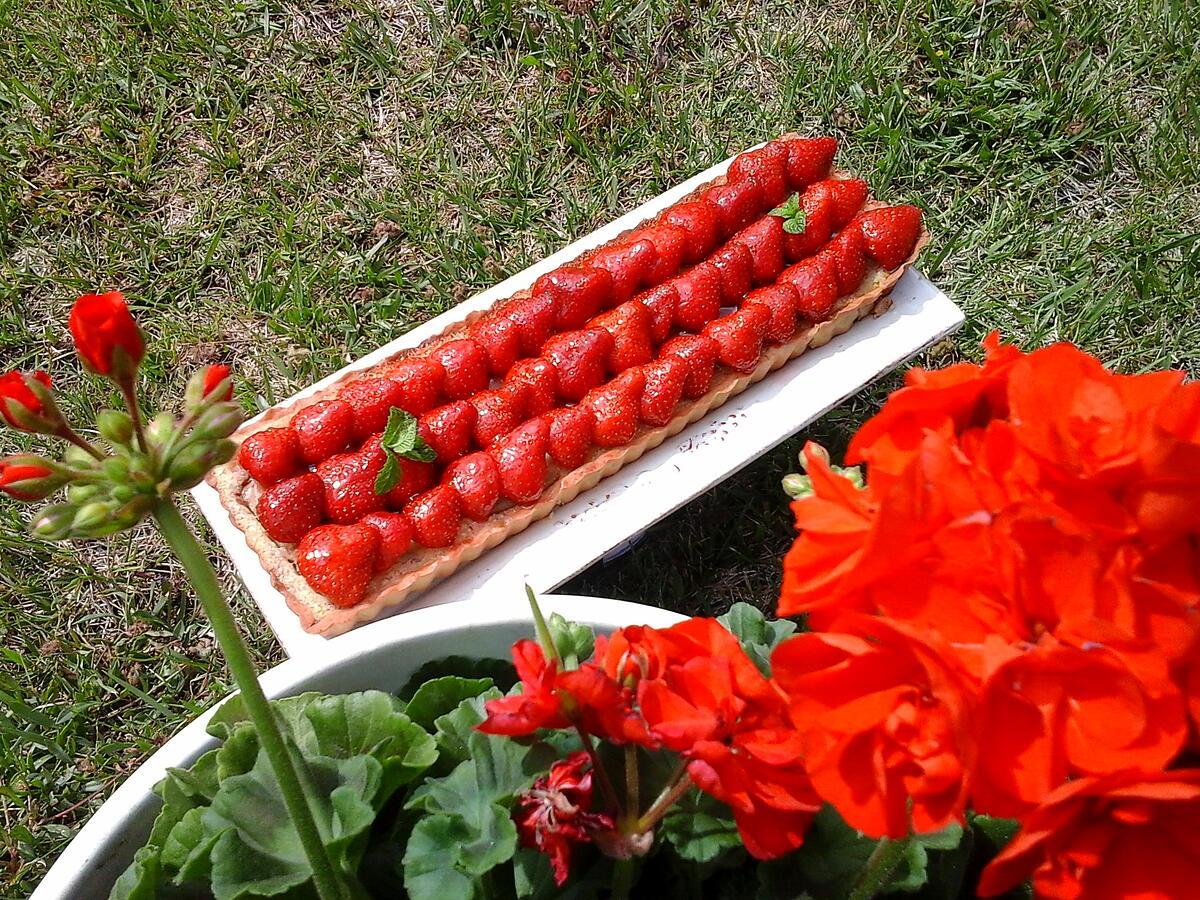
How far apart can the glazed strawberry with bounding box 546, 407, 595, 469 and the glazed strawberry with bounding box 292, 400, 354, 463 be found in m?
0.42

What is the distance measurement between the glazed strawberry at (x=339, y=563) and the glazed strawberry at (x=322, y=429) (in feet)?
0.66

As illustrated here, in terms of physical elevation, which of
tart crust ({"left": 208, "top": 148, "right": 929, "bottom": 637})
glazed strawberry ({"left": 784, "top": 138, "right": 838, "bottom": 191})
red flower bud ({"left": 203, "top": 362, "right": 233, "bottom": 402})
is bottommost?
tart crust ({"left": 208, "top": 148, "right": 929, "bottom": 637})

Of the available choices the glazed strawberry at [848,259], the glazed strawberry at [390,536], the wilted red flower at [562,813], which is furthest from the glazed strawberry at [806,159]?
the wilted red flower at [562,813]

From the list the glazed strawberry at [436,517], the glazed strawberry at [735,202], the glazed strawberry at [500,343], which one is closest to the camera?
the glazed strawberry at [436,517]

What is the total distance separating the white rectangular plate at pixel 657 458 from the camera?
2043 millimetres

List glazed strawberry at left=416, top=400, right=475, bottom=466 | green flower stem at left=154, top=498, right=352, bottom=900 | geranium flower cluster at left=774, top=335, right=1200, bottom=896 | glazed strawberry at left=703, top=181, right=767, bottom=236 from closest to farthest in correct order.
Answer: geranium flower cluster at left=774, top=335, right=1200, bottom=896 → green flower stem at left=154, top=498, right=352, bottom=900 → glazed strawberry at left=416, top=400, right=475, bottom=466 → glazed strawberry at left=703, top=181, right=767, bottom=236

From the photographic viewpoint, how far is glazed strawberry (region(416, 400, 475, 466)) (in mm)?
2129

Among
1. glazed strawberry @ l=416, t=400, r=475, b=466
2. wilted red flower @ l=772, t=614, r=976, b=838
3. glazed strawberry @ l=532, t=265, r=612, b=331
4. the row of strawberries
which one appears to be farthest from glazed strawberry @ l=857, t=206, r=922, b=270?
wilted red flower @ l=772, t=614, r=976, b=838

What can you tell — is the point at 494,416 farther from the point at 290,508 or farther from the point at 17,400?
the point at 17,400

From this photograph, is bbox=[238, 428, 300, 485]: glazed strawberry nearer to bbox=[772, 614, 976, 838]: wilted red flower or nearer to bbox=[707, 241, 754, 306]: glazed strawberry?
bbox=[707, 241, 754, 306]: glazed strawberry

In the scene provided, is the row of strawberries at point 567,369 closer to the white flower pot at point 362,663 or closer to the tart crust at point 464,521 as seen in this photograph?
A: the tart crust at point 464,521

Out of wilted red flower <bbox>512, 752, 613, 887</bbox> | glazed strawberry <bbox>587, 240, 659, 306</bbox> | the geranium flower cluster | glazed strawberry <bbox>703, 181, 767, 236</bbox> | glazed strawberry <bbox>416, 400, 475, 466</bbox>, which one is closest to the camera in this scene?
the geranium flower cluster

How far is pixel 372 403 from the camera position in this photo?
7.00ft

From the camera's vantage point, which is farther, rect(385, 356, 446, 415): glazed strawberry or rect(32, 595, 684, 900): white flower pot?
rect(385, 356, 446, 415): glazed strawberry
